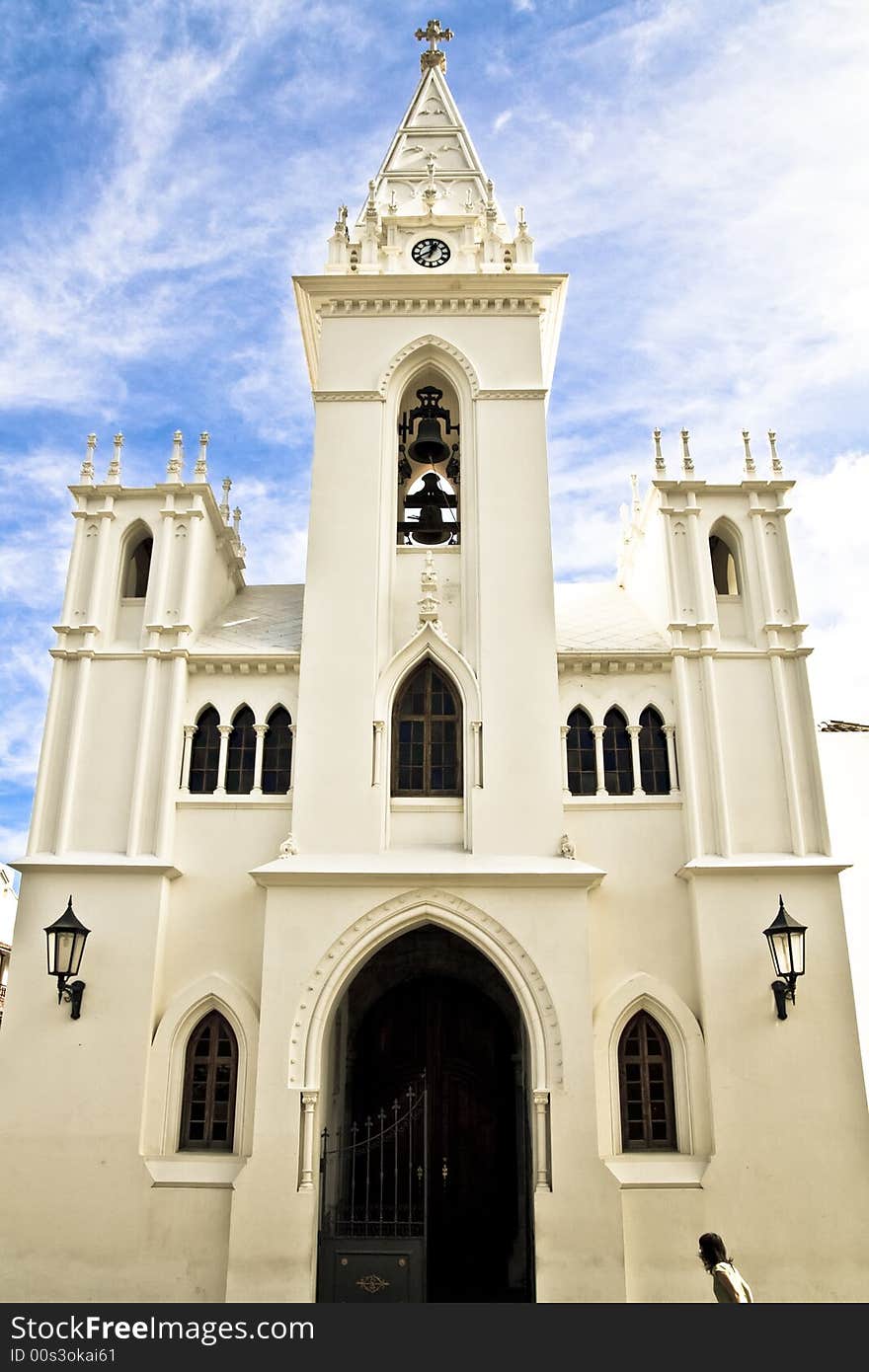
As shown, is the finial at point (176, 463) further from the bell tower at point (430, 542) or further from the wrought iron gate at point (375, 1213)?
the wrought iron gate at point (375, 1213)

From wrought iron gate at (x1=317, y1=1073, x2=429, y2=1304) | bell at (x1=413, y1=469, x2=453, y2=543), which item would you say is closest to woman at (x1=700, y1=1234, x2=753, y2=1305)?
wrought iron gate at (x1=317, y1=1073, x2=429, y2=1304)

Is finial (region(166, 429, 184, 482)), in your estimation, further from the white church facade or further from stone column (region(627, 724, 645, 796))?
stone column (region(627, 724, 645, 796))

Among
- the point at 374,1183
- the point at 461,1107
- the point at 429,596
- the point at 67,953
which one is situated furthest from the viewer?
the point at 461,1107

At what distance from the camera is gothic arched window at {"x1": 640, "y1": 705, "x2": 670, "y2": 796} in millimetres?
15148

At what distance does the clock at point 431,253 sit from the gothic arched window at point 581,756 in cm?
827

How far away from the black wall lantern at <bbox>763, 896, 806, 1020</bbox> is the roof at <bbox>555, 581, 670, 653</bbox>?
4.22 m

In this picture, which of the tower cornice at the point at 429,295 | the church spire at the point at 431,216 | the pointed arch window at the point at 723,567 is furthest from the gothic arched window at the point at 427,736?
the church spire at the point at 431,216

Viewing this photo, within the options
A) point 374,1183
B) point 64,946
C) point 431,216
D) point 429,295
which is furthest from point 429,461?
point 374,1183

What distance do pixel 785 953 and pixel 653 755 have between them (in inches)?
132

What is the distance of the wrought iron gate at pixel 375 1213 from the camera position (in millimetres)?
12836

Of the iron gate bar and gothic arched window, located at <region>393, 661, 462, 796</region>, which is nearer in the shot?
the iron gate bar

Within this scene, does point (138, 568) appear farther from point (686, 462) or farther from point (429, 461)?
point (686, 462)

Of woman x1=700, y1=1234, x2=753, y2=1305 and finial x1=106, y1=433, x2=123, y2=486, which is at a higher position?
finial x1=106, y1=433, x2=123, y2=486

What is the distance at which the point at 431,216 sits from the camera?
1850 centimetres
